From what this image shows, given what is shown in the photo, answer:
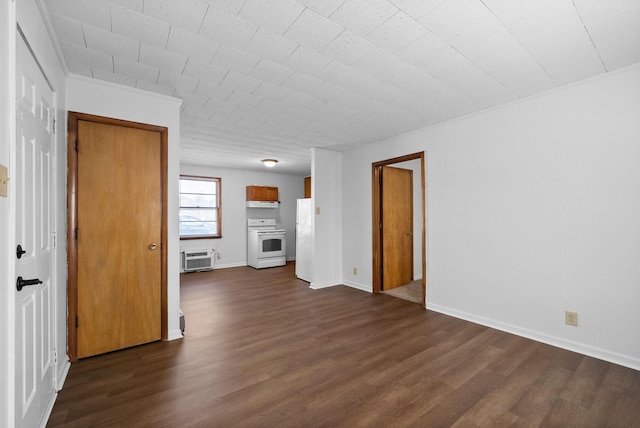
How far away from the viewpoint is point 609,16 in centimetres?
171

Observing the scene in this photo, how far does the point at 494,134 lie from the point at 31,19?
3801mm

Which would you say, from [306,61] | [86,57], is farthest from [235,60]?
[86,57]

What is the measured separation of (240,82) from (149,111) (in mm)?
989

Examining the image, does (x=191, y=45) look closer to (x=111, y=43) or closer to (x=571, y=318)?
(x=111, y=43)

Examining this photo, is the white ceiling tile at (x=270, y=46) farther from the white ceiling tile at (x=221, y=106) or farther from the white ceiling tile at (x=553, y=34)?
the white ceiling tile at (x=553, y=34)

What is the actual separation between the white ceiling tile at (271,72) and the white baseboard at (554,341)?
3270 millimetres

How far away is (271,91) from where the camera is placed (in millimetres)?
2721

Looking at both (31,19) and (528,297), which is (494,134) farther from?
(31,19)

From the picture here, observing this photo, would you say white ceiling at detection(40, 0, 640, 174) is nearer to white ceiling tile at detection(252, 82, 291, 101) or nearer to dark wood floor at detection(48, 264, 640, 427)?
white ceiling tile at detection(252, 82, 291, 101)

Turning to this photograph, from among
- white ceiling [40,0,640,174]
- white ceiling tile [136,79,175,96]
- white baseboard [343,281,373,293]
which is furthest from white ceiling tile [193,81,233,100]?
white baseboard [343,281,373,293]

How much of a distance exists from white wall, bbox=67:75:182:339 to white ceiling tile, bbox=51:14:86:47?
0.60 m

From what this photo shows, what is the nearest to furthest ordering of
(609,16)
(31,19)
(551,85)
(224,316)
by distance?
(31,19)
(609,16)
(551,85)
(224,316)

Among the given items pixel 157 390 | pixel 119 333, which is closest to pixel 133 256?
pixel 119 333

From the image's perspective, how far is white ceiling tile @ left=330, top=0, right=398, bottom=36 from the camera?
5.28ft
